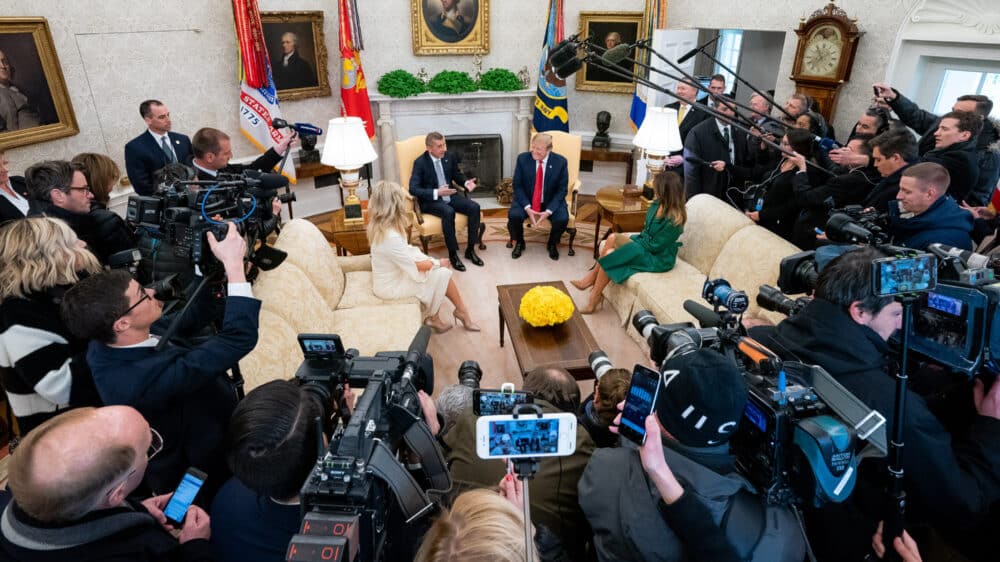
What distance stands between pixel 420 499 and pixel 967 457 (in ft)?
5.21

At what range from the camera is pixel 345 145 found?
4.50m

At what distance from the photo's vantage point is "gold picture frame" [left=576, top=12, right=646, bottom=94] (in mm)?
6633

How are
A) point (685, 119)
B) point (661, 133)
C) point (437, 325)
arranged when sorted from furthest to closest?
1. point (685, 119)
2. point (661, 133)
3. point (437, 325)

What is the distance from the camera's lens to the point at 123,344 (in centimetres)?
166

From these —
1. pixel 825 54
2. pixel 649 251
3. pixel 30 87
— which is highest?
pixel 825 54

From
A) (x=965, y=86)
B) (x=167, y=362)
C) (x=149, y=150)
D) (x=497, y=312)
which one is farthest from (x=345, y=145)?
(x=965, y=86)

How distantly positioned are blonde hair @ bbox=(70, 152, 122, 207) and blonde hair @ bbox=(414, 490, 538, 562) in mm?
3099

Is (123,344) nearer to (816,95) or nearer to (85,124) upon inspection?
(85,124)

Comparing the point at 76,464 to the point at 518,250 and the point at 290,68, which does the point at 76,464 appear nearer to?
the point at 518,250

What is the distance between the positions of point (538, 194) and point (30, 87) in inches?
162

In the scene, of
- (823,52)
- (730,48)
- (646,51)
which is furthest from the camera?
(730,48)

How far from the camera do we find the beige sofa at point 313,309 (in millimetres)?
2855

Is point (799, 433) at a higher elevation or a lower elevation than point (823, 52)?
lower

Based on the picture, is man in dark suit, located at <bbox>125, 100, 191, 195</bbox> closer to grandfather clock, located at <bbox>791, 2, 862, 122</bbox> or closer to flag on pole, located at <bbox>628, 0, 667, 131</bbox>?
flag on pole, located at <bbox>628, 0, 667, 131</bbox>
